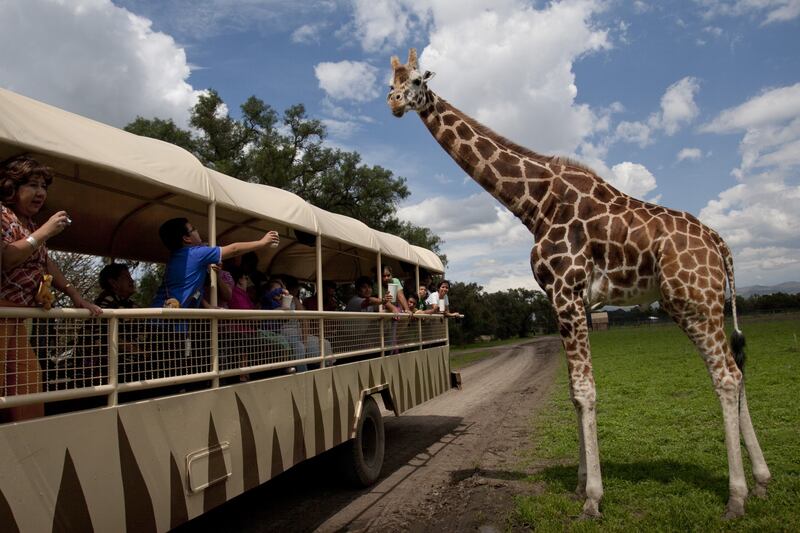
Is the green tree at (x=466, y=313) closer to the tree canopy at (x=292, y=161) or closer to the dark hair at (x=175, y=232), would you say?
the tree canopy at (x=292, y=161)

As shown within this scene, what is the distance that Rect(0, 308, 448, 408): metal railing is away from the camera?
274 cm

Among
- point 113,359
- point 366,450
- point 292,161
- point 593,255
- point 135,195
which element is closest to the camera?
point 113,359

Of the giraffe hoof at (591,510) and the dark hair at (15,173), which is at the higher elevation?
the dark hair at (15,173)

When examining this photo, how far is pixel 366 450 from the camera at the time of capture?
21.7 ft

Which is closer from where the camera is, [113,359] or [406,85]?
[113,359]

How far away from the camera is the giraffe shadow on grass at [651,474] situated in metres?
5.39

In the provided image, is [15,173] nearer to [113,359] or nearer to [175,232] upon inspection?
[113,359]

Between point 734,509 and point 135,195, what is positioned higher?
point 135,195

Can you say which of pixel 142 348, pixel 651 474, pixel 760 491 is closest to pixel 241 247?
pixel 142 348

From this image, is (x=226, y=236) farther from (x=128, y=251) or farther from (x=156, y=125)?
(x=156, y=125)

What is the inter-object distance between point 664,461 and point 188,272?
17.8 ft

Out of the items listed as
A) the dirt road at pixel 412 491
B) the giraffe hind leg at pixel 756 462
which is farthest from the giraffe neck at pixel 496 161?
the dirt road at pixel 412 491

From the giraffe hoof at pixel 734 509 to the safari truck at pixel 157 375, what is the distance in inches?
135

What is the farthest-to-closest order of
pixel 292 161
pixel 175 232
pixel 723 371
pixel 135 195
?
pixel 292 161 < pixel 135 195 < pixel 723 371 < pixel 175 232
